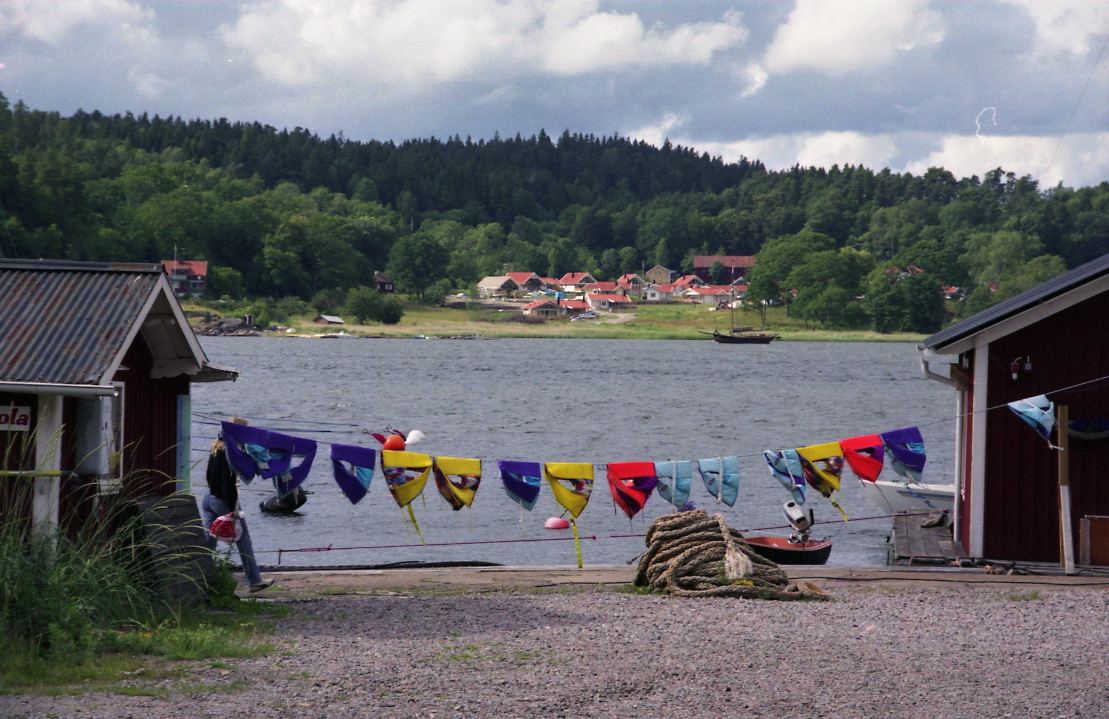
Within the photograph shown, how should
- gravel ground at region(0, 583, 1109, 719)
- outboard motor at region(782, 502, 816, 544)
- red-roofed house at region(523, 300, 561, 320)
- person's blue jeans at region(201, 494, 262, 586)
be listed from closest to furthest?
gravel ground at region(0, 583, 1109, 719) → person's blue jeans at region(201, 494, 262, 586) → outboard motor at region(782, 502, 816, 544) → red-roofed house at region(523, 300, 561, 320)

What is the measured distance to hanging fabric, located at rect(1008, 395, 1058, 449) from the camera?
625 inches

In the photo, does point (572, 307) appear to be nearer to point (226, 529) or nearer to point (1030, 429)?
point (1030, 429)

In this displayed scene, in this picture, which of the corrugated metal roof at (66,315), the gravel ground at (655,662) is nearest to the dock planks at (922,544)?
the gravel ground at (655,662)

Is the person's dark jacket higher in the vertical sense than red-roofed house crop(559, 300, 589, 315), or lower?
lower

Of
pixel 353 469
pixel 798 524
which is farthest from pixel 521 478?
pixel 798 524

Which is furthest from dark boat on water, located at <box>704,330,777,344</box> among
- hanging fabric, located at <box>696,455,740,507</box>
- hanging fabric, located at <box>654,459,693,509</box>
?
hanging fabric, located at <box>654,459,693,509</box>

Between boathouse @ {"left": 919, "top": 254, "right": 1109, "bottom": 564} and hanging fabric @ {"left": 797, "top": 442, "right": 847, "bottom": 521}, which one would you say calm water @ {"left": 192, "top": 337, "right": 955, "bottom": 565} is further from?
boathouse @ {"left": 919, "top": 254, "right": 1109, "bottom": 564}

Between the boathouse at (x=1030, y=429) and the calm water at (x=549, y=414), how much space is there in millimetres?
8658

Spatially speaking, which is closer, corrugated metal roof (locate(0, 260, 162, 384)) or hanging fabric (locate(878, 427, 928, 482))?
corrugated metal roof (locate(0, 260, 162, 384))

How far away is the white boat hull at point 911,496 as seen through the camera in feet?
86.2

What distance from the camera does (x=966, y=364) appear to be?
1803 cm

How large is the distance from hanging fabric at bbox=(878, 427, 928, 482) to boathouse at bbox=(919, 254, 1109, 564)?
212cm

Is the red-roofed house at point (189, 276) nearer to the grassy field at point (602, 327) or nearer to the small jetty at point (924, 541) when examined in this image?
the grassy field at point (602, 327)

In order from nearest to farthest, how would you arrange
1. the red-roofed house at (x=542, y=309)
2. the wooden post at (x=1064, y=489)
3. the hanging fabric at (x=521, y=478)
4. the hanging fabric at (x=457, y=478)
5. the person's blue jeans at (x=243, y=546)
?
1. the person's blue jeans at (x=243, y=546)
2. the wooden post at (x=1064, y=489)
3. the hanging fabric at (x=457, y=478)
4. the hanging fabric at (x=521, y=478)
5. the red-roofed house at (x=542, y=309)
